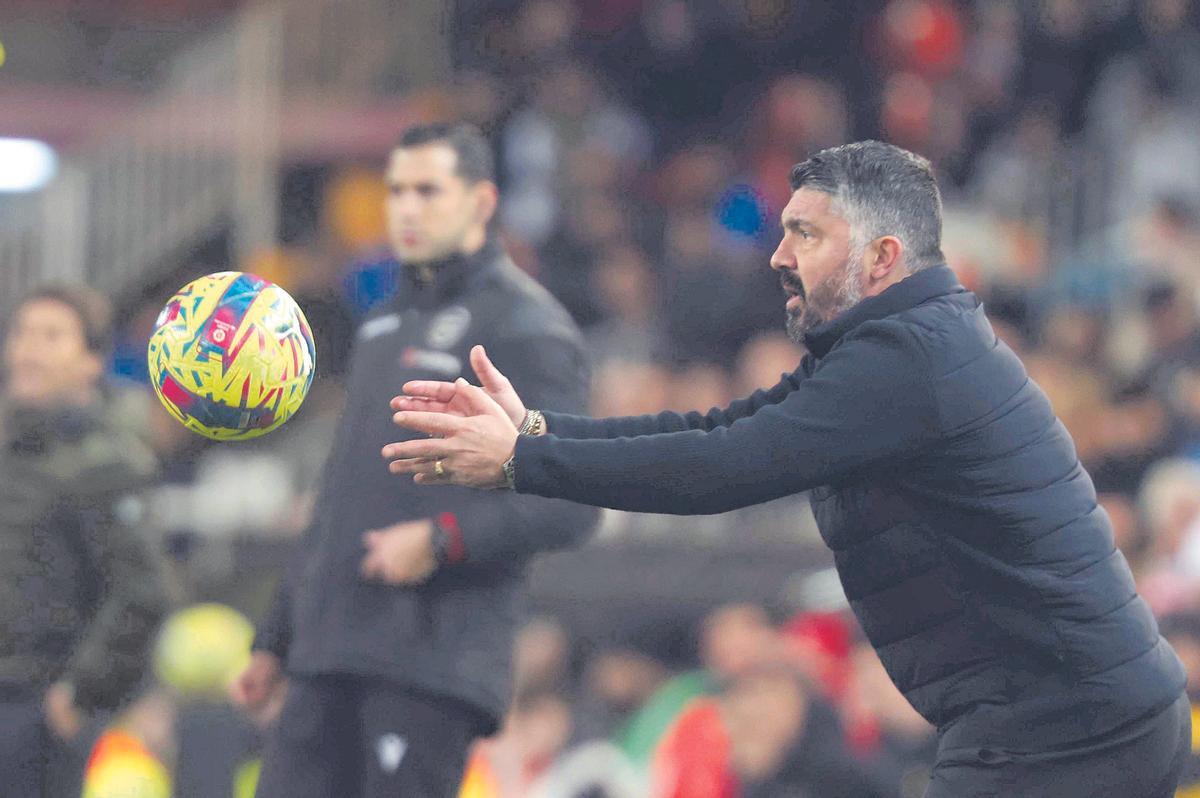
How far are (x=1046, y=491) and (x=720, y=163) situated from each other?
9.58 metres

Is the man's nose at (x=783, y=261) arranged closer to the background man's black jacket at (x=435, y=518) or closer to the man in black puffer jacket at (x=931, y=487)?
the man in black puffer jacket at (x=931, y=487)

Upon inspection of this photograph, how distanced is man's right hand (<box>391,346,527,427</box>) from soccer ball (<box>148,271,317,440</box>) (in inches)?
28.2

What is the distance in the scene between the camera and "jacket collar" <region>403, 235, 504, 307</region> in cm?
557

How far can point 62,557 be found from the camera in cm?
582

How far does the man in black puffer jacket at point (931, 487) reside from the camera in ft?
13.2

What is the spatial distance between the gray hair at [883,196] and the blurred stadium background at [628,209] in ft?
16.8

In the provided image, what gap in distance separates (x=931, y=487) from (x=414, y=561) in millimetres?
1573

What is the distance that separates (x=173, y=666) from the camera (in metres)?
9.42

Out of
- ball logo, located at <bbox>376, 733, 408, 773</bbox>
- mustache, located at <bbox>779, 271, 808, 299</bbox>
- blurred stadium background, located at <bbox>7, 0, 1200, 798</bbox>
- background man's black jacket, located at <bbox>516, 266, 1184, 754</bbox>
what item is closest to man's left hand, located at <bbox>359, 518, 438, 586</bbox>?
ball logo, located at <bbox>376, 733, 408, 773</bbox>

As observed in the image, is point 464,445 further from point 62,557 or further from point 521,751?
point 521,751

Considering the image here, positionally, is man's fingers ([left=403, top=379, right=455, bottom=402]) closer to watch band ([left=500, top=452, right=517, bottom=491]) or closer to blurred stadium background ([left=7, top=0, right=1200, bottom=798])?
watch band ([left=500, top=452, right=517, bottom=491])

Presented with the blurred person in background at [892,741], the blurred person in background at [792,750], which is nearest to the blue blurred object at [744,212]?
the blurred person in background at [892,741]

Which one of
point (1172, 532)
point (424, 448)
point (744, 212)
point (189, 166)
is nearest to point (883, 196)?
point (424, 448)

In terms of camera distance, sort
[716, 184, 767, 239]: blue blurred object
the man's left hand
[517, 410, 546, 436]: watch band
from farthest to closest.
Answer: [716, 184, 767, 239]: blue blurred object, the man's left hand, [517, 410, 546, 436]: watch band
